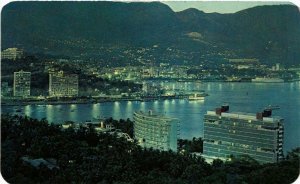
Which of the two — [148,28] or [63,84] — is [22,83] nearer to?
[63,84]

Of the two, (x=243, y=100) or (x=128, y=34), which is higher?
(x=128, y=34)

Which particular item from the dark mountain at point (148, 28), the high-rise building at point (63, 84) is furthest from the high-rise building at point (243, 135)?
the high-rise building at point (63, 84)

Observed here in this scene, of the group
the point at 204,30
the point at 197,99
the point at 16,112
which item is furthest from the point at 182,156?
the point at 16,112

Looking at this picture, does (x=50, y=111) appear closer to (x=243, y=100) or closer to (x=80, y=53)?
(x=80, y=53)

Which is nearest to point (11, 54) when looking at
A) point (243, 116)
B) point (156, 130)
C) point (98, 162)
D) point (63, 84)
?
point (63, 84)

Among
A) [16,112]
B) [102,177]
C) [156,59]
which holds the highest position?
[156,59]

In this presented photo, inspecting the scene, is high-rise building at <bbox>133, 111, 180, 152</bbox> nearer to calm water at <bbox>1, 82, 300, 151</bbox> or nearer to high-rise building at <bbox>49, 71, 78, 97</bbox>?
calm water at <bbox>1, 82, 300, 151</bbox>
